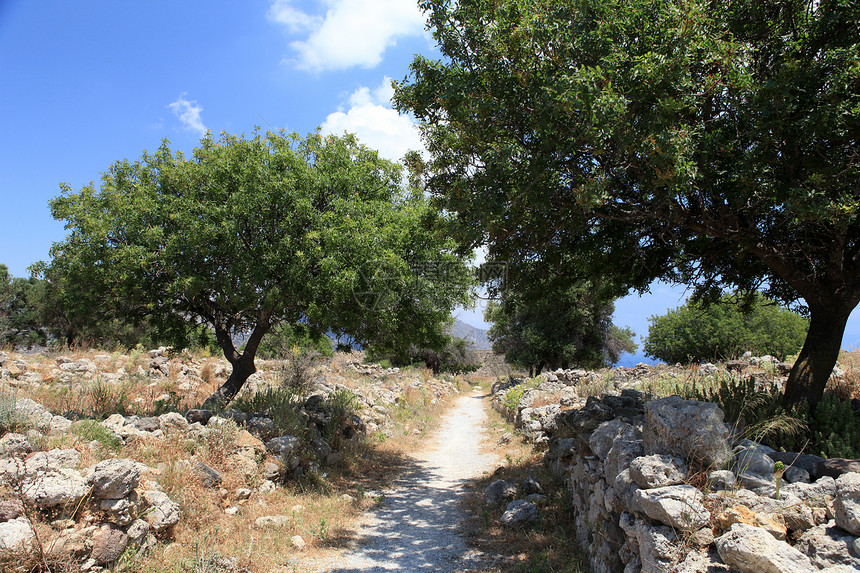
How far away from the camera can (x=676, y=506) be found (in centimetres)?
370

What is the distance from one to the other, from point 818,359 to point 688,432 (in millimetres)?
3559

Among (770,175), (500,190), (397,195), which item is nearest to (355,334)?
(397,195)

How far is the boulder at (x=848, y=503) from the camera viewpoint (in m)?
3.09

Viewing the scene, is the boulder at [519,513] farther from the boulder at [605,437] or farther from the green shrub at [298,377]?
the green shrub at [298,377]

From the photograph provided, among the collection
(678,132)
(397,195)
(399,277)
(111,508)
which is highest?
(397,195)

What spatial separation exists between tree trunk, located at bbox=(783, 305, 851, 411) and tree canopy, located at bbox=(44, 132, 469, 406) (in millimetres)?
6152

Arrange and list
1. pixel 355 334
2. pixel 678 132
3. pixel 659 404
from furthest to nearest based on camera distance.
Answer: pixel 355 334 → pixel 678 132 → pixel 659 404

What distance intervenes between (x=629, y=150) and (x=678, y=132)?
572 millimetres

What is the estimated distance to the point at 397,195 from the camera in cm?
1218

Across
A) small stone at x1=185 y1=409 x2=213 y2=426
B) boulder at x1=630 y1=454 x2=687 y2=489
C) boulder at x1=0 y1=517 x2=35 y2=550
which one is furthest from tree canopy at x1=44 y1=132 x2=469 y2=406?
boulder at x1=630 y1=454 x2=687 y2=489

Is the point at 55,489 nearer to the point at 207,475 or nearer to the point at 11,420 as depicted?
the point at 11,420

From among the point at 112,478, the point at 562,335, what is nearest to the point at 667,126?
the point at 112,478

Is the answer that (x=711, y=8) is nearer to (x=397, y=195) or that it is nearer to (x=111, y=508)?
(x=397, y=195)

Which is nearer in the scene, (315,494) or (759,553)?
(759,553)
